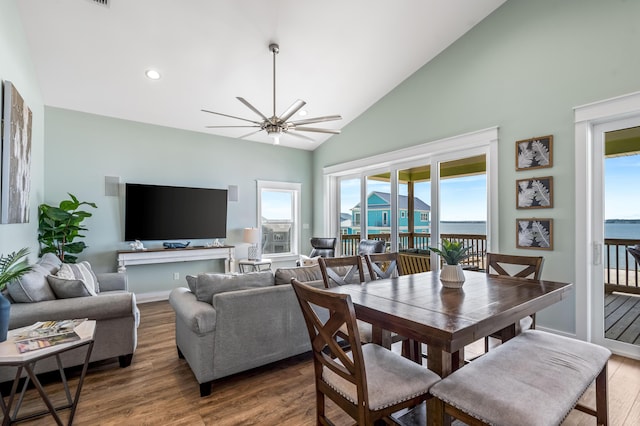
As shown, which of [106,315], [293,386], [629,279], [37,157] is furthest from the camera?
[37,157]

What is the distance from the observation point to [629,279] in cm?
311

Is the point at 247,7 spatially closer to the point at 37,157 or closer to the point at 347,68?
the point at 347,68

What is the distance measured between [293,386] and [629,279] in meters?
3.42

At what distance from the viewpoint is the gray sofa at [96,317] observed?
93.4 inches

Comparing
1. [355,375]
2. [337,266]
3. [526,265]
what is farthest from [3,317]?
[526,265]

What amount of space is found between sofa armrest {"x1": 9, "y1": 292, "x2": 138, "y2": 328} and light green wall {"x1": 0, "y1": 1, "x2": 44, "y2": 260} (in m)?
0.61

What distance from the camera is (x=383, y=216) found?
5.72m

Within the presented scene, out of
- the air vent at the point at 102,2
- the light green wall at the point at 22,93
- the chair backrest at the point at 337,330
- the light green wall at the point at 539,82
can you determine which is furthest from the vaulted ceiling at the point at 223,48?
the chair backrest at the point at 337,330

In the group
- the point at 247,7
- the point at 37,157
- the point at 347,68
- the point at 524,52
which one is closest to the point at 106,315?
the point at 37,157

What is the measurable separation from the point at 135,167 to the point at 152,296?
215cm

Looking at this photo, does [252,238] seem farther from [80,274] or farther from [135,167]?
[80,274]

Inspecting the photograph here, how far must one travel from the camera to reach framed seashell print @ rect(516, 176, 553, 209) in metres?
3.43

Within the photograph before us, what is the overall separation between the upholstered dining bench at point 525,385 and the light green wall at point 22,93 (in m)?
3.48

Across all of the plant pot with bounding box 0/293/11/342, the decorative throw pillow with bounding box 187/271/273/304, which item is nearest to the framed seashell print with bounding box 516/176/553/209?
the decorative throw pillow with bounding box 187/271/273/304
